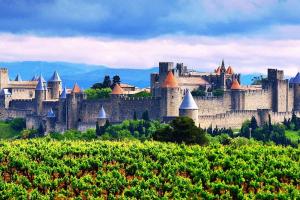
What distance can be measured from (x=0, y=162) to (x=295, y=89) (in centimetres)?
4654

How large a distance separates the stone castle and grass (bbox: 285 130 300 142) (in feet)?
8.89

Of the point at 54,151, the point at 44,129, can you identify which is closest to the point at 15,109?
the point at 44,129

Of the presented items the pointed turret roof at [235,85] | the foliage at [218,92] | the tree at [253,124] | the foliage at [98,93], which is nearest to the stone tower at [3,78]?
the foliage at [98,93]

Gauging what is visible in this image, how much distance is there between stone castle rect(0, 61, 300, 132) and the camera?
6844 centimetres

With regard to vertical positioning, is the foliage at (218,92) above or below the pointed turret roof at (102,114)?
above

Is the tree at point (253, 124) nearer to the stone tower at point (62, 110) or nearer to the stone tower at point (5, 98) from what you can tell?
the stone tower at point (62, 110)

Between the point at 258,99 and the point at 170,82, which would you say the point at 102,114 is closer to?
the point at 170,82

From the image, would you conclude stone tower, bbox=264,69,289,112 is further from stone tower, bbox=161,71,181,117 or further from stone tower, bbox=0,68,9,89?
stone tower, bbox=0,68,9,89

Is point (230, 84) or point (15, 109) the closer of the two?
point (230, 84)

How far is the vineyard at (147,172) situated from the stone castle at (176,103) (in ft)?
98.7

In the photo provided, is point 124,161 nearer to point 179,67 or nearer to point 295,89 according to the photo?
point 295,89

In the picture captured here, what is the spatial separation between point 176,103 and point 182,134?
22.2 meters

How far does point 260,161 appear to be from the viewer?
33156 millimetres

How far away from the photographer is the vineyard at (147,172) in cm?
2872
